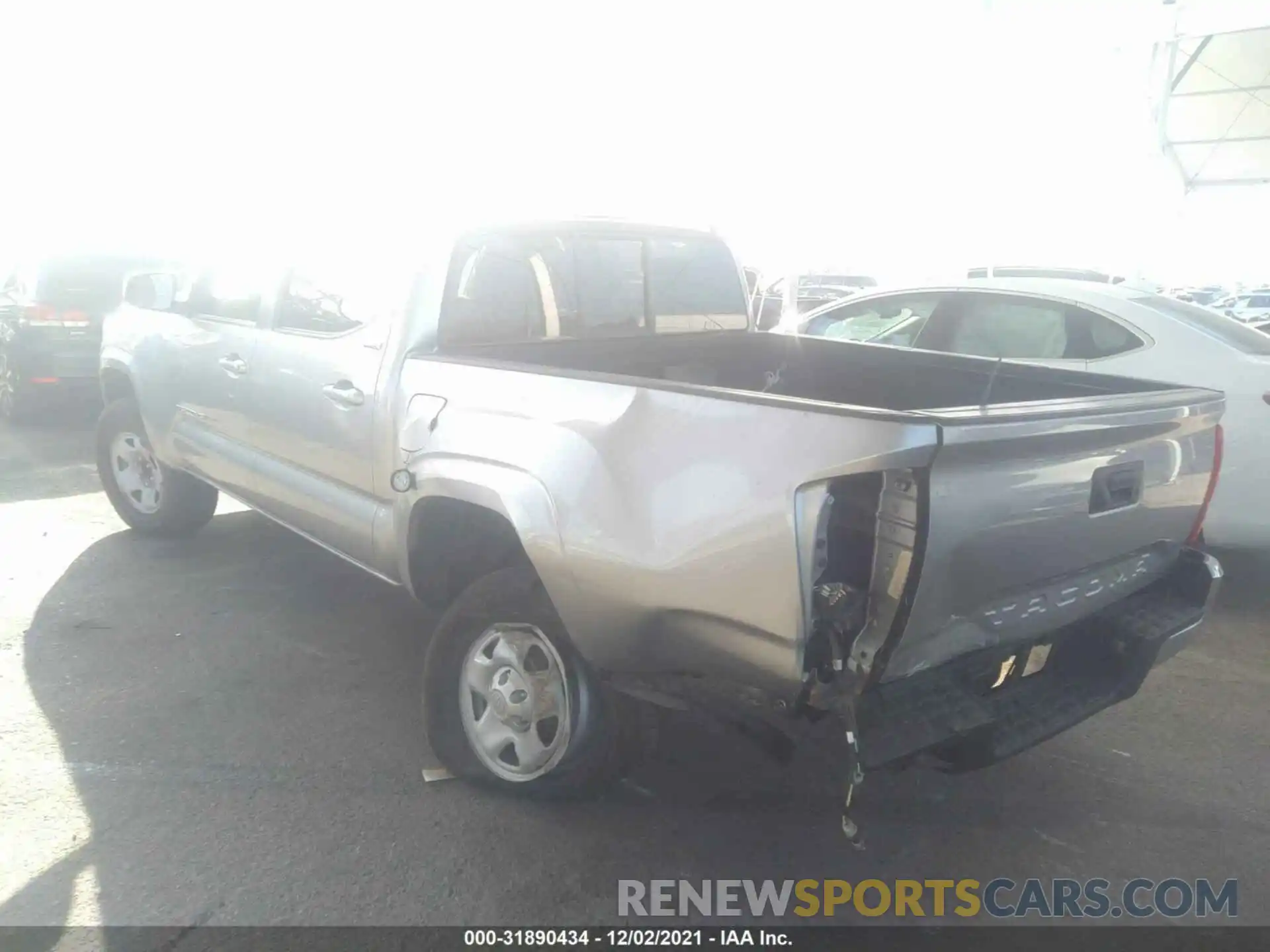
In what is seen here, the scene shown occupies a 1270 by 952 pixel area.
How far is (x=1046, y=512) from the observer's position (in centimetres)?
235

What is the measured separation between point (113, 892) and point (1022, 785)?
2803 mm

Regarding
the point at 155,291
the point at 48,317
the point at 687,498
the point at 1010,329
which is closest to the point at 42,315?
the point at 48,317

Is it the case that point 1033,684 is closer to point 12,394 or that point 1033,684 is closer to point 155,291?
point 155,291

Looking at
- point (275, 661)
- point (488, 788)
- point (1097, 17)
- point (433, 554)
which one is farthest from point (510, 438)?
point (1097, 17)

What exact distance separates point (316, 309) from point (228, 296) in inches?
35.3

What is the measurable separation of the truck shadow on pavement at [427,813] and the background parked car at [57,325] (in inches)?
209

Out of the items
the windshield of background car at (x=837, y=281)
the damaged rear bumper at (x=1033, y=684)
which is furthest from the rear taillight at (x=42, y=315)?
the windshield of background car at (x=837, y=281)

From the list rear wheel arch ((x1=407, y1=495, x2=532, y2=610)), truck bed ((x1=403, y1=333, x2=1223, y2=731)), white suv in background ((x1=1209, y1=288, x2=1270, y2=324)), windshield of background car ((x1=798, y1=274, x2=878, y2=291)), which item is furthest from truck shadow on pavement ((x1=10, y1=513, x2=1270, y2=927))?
white suv in background ((x1=1209, y1=288, x2=1270, y2=324))

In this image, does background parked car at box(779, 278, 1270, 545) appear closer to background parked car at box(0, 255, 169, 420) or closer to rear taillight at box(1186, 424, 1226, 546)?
rear taillight at box(1186, 424, 1226, 546)

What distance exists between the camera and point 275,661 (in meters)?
4.04

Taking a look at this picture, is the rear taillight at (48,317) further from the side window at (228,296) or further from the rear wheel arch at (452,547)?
the rear wheel arch at (452,547)

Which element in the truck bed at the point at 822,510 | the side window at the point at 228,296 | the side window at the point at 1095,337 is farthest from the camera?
the side window at the point at 1095,337

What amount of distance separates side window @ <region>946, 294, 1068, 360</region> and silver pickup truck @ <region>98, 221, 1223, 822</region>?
1998 millimetres

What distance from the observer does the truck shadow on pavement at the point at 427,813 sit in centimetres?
263
